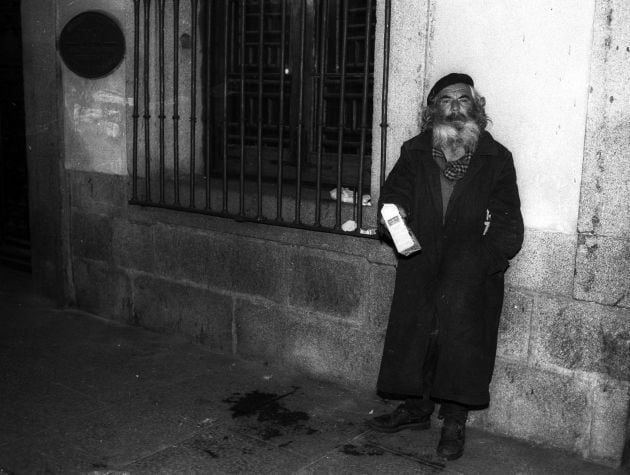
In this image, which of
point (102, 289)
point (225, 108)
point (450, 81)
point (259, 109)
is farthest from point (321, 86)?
point (102, 289)

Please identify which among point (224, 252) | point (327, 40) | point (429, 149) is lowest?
point (224, 252)

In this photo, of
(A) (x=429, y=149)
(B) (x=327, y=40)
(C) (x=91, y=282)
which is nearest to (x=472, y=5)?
(A) (x=429, y=149)

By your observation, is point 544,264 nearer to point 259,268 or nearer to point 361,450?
point 361,450

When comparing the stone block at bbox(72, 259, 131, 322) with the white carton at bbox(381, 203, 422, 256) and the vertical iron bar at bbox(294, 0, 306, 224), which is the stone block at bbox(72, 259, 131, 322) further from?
the white carton at bbox(381, 203, 422, 256)

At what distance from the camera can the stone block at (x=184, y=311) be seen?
5848mm

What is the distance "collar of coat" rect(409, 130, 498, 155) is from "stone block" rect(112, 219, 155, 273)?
270 centimetres

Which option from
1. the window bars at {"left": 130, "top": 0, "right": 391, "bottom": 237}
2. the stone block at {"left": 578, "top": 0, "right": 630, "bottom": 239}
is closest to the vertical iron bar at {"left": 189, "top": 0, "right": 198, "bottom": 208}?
the window bars at {"left": 130, "top": 0, "right": 391, "bottom": 237}

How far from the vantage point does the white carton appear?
4.04 metres

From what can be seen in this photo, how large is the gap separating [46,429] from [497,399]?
259 cm

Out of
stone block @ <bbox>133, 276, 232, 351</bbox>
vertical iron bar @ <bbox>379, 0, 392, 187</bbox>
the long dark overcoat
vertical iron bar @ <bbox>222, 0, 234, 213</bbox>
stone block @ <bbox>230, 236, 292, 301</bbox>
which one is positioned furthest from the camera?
stone block @ <bbox>133, 276, 232, 351</bbox>

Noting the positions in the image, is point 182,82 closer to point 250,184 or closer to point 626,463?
point 250,184

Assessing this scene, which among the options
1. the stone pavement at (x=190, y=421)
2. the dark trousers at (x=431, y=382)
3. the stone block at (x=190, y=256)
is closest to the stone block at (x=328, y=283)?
the stone pavement at (x=190, y=421)

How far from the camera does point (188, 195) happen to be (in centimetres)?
605

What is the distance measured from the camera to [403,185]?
171 inches
